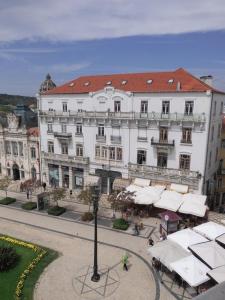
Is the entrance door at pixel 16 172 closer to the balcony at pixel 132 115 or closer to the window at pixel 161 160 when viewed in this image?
the balcony at pixel 132 115

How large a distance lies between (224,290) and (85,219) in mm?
28611

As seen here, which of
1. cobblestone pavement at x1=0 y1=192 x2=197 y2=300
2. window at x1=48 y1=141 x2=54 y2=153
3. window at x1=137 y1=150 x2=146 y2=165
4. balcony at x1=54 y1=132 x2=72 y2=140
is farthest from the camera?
window at x1=48 y1=141 x2=54 y2=153

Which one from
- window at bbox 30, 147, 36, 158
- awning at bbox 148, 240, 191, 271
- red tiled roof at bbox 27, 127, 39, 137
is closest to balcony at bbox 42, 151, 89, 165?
window at bbox 30, 147, 36, 158

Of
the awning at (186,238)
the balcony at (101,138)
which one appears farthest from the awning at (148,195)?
the balcony at (101,138)

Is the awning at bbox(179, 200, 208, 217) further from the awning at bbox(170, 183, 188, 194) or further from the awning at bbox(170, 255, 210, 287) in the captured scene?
the awning at bbox(170, 255, 210, 287)

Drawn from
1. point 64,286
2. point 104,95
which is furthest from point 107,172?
point 64,286

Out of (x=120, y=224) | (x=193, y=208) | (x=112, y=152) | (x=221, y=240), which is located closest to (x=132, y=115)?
(x=112, y=152)

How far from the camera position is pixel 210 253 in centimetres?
2236

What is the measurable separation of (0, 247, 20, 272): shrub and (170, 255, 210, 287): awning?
14114mm

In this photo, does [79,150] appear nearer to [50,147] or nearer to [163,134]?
[50,147]

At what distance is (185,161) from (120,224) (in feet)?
41.9

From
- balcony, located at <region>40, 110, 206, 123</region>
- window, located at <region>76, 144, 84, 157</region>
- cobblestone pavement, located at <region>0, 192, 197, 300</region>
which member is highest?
balcony, located at <region>40, 110, 206, 123</region>

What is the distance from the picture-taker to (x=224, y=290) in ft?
24.7

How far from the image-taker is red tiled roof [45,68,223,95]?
121 ft
